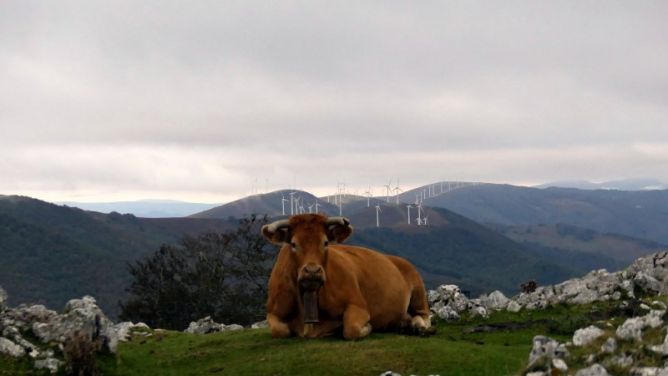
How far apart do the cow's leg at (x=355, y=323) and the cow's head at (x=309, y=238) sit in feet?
5.03

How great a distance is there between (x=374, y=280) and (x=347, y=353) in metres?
4.87

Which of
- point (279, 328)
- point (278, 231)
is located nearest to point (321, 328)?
point (279, 328)

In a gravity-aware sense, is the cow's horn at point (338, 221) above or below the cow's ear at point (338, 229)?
above

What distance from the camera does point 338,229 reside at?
2123 centimetres

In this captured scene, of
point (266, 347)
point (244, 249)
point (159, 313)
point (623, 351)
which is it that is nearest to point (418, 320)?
point (266, 347)

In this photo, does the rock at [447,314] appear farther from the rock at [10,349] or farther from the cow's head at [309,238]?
the rock at [10,349]

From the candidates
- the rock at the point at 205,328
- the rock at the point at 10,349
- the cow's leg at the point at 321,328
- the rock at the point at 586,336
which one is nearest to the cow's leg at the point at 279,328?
the cow's leg at the point at 321,328

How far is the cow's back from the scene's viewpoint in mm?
22156

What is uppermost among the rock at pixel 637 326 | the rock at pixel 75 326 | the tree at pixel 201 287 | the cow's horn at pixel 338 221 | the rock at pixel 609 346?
the cow's horn at pixel 338 221

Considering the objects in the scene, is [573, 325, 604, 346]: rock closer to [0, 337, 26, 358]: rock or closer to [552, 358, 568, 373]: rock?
[552, 358, 568, 373]: rock

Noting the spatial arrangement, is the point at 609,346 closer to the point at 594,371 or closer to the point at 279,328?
the point at 594,371

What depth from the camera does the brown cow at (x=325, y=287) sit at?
20297mm

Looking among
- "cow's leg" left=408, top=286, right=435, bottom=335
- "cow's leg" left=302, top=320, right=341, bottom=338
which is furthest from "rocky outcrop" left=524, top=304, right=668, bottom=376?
"cow's leg" left=408, top=286, right=435, bottom=335

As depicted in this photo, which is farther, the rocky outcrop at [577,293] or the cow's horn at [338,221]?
the rocky outcrop at [577,293]
